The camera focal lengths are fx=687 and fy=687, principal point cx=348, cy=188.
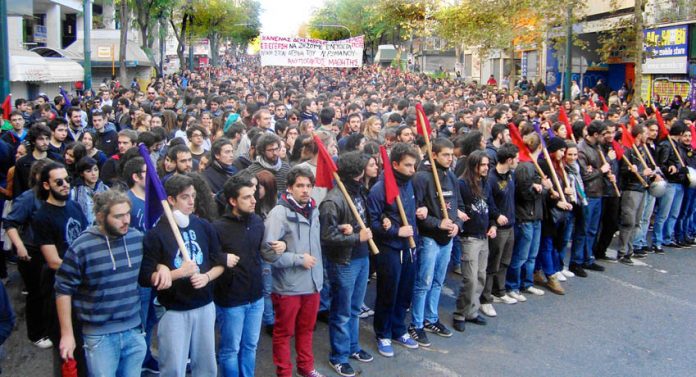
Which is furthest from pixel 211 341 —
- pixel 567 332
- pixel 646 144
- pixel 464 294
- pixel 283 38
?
pixel 283 38

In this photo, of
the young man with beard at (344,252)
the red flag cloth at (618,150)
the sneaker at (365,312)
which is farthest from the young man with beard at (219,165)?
the red flag cloth at (618,150)

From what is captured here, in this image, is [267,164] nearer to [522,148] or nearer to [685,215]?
[522,148]

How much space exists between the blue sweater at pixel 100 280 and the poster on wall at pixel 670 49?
2188 centimetres

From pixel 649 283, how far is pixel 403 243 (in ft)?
12.7

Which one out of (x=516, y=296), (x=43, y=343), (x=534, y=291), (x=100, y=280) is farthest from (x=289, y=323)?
(x=534, y=291)

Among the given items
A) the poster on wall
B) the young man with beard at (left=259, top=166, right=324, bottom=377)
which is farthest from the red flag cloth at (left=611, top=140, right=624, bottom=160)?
the poster on wall

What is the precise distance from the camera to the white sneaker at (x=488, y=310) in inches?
276

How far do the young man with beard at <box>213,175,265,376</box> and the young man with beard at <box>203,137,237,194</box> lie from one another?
1884 mm

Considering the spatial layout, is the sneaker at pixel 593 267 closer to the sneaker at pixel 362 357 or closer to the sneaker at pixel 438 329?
the sneaker at pixel 438 329

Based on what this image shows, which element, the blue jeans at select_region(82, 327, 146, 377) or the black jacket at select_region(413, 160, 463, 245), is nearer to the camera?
the blue jeans at select_region(82, 327, 146, 377)

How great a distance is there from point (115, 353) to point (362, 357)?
2409 millimetres

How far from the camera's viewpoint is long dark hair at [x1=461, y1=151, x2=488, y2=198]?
657 cm

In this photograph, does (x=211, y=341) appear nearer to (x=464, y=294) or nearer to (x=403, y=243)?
(x=403, y=243)

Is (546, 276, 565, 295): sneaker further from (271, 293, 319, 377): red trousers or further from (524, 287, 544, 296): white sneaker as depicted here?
(271, 293, 319, 377): red trousers
